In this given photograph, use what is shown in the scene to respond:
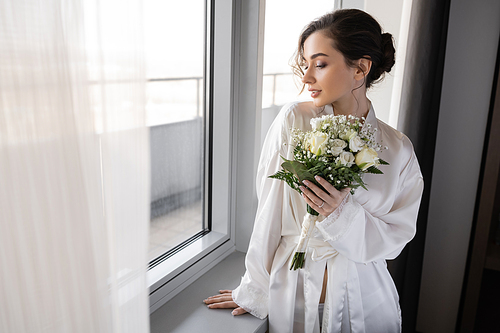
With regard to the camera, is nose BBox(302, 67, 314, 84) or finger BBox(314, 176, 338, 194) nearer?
finger BBox(314, 176, 338, 194)

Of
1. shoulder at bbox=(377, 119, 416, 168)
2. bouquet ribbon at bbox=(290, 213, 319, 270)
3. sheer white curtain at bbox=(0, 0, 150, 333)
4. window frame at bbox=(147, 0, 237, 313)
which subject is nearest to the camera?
sheer white curtain at bbox=(0, 0, 150, 333)

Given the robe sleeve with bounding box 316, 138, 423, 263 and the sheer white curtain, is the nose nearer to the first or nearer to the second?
the robe sleeve with bounding box 316, 138, 423, 263

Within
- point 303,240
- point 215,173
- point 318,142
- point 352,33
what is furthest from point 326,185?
point 215,173

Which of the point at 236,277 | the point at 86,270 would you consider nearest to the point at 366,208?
the point at 236,277

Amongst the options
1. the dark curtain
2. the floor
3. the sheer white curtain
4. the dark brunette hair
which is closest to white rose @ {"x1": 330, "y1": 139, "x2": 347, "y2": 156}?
the dark brunette hair

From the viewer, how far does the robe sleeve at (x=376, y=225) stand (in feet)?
4.02

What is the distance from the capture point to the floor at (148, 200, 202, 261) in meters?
1.52

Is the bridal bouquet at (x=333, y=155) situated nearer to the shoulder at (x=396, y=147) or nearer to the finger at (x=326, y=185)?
the finger at (x=326, y=185)

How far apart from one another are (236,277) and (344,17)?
113cm

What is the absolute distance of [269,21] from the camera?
1.79 m

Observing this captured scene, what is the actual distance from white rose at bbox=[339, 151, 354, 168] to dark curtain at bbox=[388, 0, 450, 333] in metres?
0.95

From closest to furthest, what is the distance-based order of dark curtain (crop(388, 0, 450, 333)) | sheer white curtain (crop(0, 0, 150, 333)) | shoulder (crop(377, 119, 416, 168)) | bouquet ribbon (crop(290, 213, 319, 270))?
sheer white curtain (crop(0, 0, 150, 333)), bouquet ribbon (crop(290, 213, 319, 270)), shoulder (crop(377, 119, 416, 168)), dark curtain (crop(388, 0, 450, 333))

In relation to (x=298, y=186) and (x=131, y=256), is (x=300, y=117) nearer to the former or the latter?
(x=298, y=186)

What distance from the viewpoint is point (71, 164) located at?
672 mm
